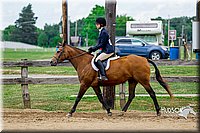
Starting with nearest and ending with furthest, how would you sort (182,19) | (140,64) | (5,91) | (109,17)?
(140,64) < (109,17) < (5,91) < (182,19)

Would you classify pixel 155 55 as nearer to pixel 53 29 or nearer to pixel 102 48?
pixel 102 48

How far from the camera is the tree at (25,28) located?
80125 mm

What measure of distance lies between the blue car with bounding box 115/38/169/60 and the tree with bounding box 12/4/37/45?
50.4 metres

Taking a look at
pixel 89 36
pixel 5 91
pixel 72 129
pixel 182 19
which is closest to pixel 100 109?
pixel 72 129

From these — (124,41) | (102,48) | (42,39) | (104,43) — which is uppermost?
(42,39)

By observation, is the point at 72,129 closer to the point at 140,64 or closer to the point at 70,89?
the point at 140,64

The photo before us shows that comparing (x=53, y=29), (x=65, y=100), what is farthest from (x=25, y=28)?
(x=65, y=100)

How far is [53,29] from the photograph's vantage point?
308 feet

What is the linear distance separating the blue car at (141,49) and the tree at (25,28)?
50383mm

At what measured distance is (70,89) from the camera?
57.4 ft

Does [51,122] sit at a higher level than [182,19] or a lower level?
lower

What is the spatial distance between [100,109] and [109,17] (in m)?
2.70

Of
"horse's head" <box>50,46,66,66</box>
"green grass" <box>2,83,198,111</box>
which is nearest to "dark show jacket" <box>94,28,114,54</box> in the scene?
"horse's head" <box>50,46,66,66</box>

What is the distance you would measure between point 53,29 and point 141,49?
66083 millimetres
